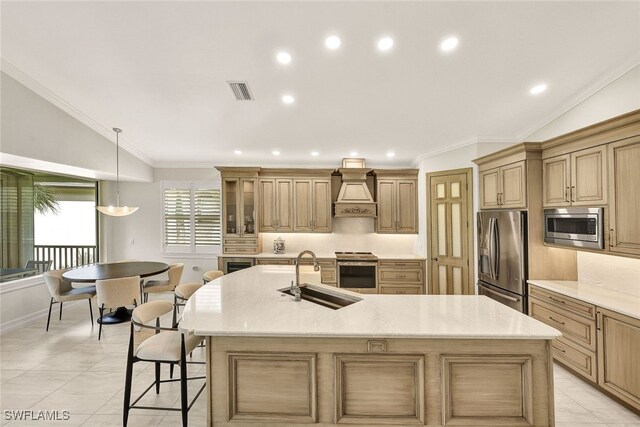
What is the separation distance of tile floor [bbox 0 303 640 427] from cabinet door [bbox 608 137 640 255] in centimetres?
132

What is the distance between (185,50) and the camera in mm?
2748

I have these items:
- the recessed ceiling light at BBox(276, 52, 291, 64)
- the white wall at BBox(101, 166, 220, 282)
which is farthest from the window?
the recessed ceiling light at BBox(276, 52, 291, 64)

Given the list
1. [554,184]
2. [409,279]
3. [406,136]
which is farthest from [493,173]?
[409,279]

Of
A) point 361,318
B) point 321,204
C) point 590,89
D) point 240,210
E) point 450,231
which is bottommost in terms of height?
point 361,318

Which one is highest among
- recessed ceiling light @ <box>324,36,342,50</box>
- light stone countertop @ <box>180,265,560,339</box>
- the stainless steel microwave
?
recessed ceiling light @ <box>324,36,342,50</box>

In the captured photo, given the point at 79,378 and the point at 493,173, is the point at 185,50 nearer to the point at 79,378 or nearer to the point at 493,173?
the point at 79,378

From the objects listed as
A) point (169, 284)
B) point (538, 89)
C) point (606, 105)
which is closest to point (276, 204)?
A: point (169, 284)

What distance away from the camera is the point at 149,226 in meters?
5.88

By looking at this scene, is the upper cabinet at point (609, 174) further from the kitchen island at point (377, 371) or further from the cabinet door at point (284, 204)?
the cabinet door at point (284, 204)

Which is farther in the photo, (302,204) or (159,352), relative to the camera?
(302,204)

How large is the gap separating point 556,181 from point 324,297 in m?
2.83

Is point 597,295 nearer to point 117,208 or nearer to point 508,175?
point 508,175

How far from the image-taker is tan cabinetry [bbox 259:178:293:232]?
5.46m

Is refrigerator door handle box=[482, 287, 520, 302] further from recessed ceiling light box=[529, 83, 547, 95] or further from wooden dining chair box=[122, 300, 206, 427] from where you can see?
wooden dining chair box=[122, 300, 206, 427]
